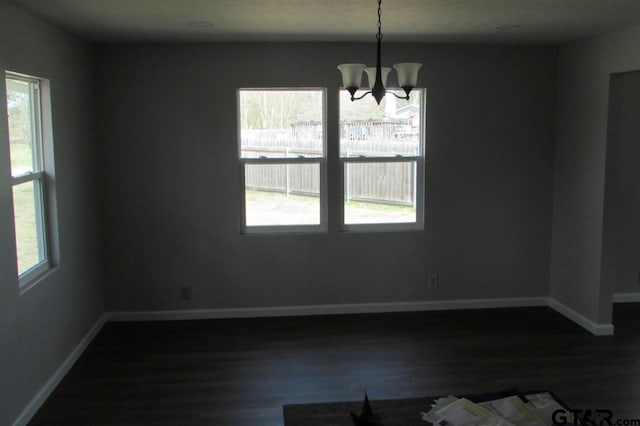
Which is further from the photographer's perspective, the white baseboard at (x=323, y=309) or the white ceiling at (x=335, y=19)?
the white baseboard at (x=323, y=309)

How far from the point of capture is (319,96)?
5.39 metres

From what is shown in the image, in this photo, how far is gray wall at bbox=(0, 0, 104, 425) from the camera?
132 inches

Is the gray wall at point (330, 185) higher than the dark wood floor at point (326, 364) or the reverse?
higher

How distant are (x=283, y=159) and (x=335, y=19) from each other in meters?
1.60

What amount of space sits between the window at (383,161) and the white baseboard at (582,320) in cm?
151

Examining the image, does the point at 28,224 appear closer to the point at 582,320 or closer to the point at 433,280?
the point at 433,280

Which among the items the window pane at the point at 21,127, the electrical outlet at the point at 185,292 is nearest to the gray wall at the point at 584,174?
the electrical outlet at the point at 185,292

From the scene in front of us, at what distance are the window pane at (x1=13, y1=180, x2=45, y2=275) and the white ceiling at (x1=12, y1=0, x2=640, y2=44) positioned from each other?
114 centimetres

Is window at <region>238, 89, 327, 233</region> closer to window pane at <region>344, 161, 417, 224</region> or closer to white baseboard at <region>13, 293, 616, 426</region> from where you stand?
window pane at <region>344, 161, 417, 224</region>

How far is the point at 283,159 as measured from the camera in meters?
5.42

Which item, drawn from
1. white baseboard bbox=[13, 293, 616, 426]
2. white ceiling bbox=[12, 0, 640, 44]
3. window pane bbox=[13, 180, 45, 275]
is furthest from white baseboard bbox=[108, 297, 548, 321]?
white ceiling bbox=[12, 0, 640, 44]

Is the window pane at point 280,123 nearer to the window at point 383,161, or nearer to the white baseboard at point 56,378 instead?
the window at point 383,161

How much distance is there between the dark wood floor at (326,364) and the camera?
12.5ft

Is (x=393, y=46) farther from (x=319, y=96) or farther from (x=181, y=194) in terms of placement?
(x=181, y=194)
